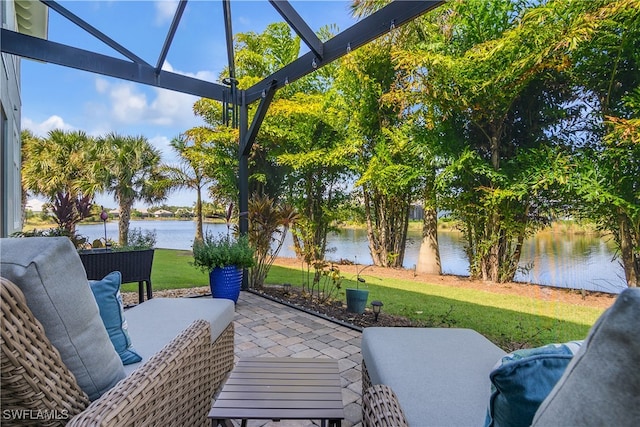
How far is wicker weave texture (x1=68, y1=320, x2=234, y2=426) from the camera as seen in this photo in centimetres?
95

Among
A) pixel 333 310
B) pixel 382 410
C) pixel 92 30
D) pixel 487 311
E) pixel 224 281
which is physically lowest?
pixel 333 310

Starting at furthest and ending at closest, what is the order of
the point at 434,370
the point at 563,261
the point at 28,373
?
the point at 563,261 → the point at 434,370 → the point at 28,373

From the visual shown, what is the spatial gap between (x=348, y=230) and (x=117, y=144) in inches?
255

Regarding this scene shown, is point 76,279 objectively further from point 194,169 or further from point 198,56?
point 194,169

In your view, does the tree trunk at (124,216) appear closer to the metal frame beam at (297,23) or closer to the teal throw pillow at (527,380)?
the metal frame beam at (297,23)

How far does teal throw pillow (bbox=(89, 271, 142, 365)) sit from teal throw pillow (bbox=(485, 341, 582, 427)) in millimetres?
1439

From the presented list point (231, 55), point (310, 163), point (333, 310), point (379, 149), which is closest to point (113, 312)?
point (333, 310)

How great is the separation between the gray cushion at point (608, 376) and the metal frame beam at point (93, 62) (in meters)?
4.70

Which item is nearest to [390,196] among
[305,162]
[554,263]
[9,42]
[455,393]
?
[305,162]

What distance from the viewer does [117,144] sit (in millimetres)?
8797

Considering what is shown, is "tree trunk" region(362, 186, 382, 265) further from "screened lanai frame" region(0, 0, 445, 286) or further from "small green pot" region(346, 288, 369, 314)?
"screened lanai frame" region(0, 0, 445, 286)

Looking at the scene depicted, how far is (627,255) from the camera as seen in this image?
2932 mm

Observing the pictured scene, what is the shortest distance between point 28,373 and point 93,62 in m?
3.99

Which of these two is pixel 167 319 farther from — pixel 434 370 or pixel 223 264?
pixel 223 264
